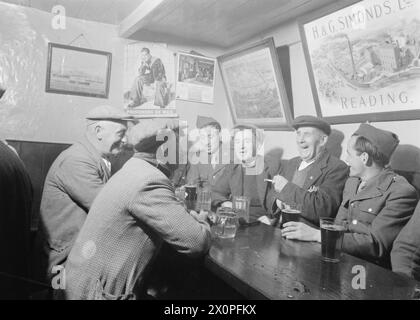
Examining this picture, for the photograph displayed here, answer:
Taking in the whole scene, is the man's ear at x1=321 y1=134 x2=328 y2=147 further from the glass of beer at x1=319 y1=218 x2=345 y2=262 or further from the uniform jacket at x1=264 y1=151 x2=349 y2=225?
the glass of beer at x1=319 y1=218 x2=345 y2=262

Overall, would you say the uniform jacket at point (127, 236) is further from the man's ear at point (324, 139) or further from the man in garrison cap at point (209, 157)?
the man in garrison cap at point (209, 157)

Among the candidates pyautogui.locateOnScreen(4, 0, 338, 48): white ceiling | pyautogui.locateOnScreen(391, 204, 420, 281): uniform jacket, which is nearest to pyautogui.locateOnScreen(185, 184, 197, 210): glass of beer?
pyautogui.locateOnScreen(391, 204, 420, 281): uniform jacket

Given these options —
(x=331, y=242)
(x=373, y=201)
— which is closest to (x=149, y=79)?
(x=373, y=201)

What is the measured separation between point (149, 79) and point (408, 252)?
8.80ft

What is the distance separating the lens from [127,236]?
4.25ft

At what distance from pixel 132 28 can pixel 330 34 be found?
1.71 meters

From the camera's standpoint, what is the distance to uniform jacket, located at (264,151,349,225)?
1918 millimetres

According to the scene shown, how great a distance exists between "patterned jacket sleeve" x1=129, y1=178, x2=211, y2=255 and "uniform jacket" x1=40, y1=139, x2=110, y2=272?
2.14ft

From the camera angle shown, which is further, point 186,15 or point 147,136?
point 186,15

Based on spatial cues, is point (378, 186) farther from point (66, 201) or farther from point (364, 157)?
point (66, 201)

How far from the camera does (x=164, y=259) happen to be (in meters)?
1.76

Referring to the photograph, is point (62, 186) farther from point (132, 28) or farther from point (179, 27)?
point (179, 27)

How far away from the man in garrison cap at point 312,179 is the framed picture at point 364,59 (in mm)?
218
